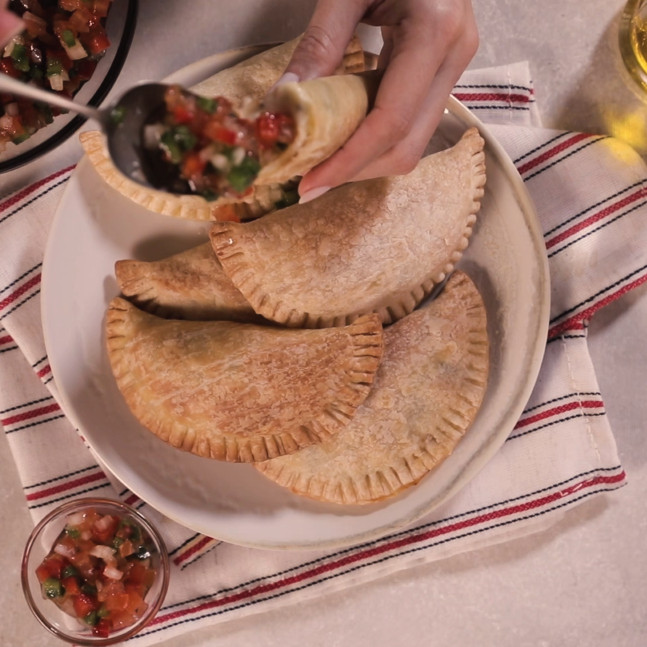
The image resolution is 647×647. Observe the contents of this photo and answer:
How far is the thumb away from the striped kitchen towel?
25.9 inches

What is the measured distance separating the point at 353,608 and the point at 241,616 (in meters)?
0.35

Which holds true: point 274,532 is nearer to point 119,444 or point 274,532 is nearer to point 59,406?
point 119,444

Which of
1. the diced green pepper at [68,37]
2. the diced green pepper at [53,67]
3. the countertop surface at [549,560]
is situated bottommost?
the countertop surface at [549,560]

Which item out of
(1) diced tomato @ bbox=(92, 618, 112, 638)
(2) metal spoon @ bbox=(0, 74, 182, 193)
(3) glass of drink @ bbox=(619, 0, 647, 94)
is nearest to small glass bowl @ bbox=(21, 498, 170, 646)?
(1) diced tomato @ bbox=(92, 618, 112, 638)

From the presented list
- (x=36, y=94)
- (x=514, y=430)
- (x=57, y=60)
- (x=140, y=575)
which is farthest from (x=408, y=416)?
(x=57, y=60)

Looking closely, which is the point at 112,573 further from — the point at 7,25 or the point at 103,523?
the point at 7,25

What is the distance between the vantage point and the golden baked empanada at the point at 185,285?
82.9 inches

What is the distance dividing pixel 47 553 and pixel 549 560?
1.54 m

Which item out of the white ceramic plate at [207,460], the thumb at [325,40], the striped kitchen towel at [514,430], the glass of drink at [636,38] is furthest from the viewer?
the glass of drink at [636,38]

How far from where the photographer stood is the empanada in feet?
6.68

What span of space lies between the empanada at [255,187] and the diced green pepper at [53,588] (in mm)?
1087

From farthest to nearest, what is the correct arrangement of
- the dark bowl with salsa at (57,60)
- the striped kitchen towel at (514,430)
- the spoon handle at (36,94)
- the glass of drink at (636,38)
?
1. the glass of drink at (636,38)
2. the striped kitchen towel at (514,430)
3. the dark bowl with salsa at (57,60)
4. the spoon handle at (36,94)

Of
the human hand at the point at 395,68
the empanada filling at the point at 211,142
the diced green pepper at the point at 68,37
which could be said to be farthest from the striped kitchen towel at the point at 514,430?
the empanada filling at the point at 211,142

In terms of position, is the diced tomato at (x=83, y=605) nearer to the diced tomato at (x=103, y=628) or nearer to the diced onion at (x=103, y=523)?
the diced tomato at (x=103, y=628)
